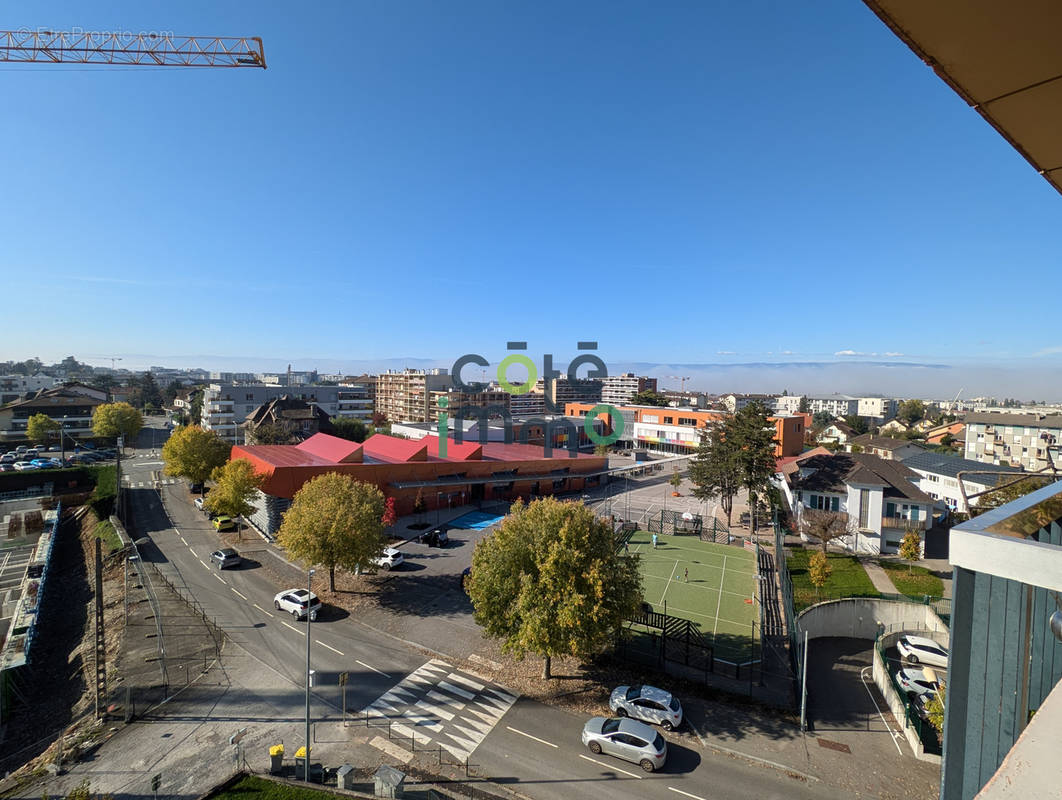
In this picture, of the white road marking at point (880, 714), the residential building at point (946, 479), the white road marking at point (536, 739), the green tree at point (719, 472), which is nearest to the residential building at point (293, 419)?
the green tree at point (719, 472)

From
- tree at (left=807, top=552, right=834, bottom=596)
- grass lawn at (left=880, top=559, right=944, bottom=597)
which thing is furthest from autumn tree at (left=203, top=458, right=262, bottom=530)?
grass lawn at (left=880, top=559, right=944, bottom=597)

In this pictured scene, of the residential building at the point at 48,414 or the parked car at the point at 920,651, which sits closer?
the parked car at the point at 920,651

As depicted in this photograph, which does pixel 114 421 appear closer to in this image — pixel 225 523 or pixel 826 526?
pixel 225 523

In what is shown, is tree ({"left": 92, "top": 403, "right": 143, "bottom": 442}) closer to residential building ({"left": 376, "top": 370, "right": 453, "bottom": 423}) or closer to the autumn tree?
residential building ({"left": 376, "top": 370, "right": 453, "bottom": 423})

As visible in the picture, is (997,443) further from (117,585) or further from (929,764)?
(117,585)

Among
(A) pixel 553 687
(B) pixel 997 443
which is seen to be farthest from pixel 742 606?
(B) pixel 997 443

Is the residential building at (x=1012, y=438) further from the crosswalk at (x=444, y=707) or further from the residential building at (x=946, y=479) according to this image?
the crosswalk at (x=444, y=707)

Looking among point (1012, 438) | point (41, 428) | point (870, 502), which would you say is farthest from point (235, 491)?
point (1012, 438)
